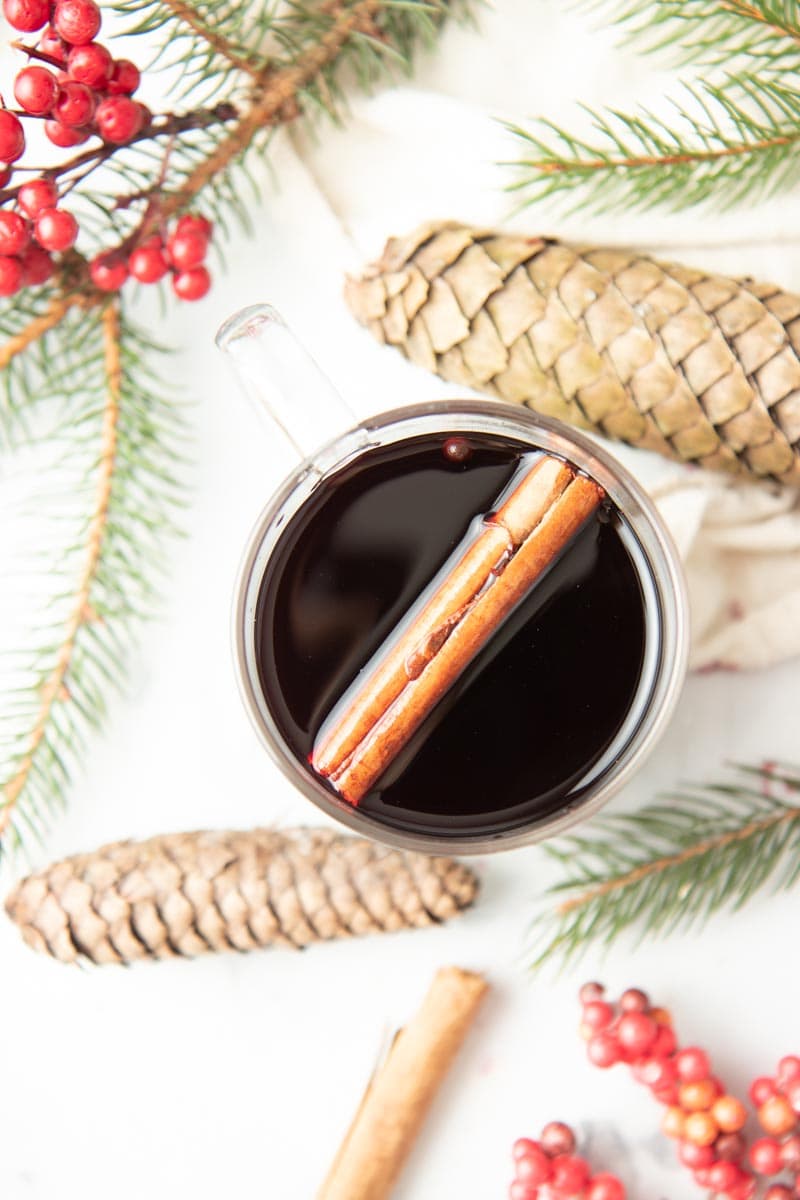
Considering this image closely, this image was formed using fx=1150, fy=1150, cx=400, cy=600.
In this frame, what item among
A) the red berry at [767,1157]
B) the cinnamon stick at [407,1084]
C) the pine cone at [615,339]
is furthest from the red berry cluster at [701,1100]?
the pine cone at [615,339]

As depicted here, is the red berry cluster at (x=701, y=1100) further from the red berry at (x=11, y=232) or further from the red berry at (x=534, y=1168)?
the red berry at (x=11, y=232)

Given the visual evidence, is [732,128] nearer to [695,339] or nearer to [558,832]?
[695,339]

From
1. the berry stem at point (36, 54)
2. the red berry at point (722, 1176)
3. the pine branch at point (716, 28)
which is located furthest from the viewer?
the red berry at point (722, 1176)

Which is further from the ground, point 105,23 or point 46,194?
point 105,23

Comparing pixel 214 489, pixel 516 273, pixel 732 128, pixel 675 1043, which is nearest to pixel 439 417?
pixel 516 273

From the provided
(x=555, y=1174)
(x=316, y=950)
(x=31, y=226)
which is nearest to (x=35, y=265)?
(x=31, y=226)

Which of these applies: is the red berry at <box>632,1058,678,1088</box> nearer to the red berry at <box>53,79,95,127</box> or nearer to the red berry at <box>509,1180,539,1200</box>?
the red berry at <box>509,1180,539,1200</box>

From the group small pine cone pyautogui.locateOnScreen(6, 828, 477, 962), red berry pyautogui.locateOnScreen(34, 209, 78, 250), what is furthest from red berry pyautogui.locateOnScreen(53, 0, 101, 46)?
small pine cone pyautogui.locateOnScreen(6, 828, 477, 962)

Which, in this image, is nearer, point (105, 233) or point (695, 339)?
point (695, 339)
